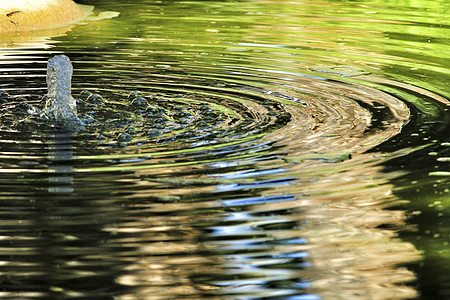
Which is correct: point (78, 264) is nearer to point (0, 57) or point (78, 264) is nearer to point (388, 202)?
point (388, 202)

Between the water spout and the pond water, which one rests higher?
the water spout

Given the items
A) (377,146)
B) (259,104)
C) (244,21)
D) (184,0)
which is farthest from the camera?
(184,0)

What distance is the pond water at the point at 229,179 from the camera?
318cm

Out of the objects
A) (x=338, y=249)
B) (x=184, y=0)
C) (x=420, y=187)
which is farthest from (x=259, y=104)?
(x=184, y=0)

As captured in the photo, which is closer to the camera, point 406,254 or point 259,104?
point 406,254

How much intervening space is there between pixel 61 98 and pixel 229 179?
6.87 ft

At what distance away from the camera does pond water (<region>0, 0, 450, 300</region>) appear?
125 inches

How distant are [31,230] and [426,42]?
24.4ft

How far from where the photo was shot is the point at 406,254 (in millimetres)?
3424

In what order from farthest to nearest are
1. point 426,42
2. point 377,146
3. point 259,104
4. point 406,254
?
1. point 426,42
2. point 259,104
3. point 377,146
4. point 406,254

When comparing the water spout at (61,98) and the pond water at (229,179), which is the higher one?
the water spout at (61,98)

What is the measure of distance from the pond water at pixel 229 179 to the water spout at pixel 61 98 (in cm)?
13

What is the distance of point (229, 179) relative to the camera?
4.33 m

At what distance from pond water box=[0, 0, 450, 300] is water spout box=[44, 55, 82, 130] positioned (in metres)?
0.13
